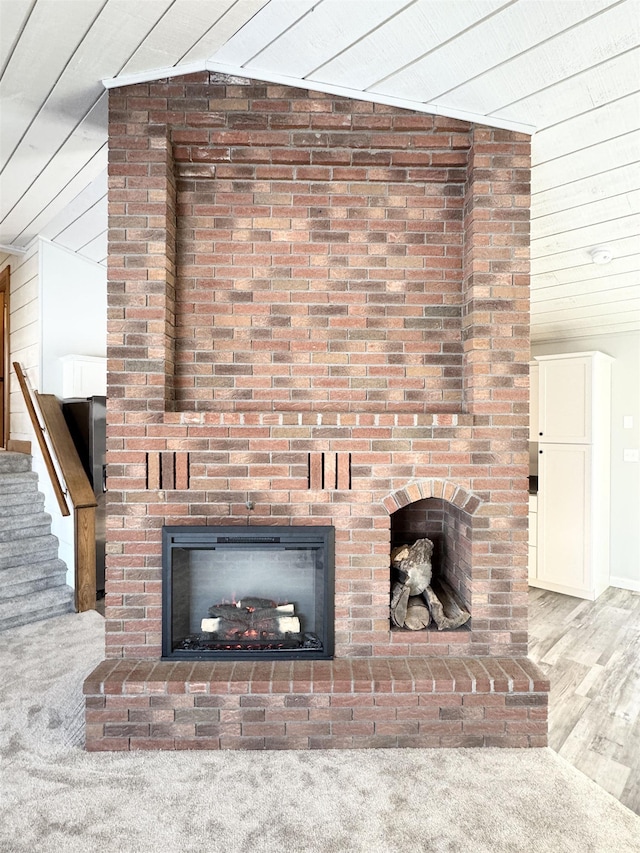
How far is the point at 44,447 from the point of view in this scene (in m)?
3.69

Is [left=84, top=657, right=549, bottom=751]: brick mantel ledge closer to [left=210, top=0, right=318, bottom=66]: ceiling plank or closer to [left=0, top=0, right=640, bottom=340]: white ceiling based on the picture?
[left=0, top=0, right=640, bottom=340]: white ceiling

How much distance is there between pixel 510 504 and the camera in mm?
2133

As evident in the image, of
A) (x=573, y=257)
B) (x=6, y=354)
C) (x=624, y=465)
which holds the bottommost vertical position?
(x=624, y=465)

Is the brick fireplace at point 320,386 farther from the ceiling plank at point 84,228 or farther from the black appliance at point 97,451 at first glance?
the black appliance at point 97,451

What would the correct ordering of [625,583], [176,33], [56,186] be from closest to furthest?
[176,33] < [56,186] < [625,583]

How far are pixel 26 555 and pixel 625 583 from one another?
509cm

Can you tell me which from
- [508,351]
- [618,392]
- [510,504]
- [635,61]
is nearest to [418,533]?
[510,504]

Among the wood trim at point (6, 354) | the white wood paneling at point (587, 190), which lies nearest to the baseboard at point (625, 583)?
the white wood paneling at point (587, 190)

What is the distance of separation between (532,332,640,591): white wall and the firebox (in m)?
3.63

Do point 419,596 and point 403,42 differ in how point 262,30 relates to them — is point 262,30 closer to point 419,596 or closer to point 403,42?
point 403,42

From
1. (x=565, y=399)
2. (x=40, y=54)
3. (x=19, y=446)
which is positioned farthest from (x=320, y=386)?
(x=19, y=446)

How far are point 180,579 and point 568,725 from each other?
1.97 m

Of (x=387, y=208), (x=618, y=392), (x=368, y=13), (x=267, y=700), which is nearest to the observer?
(x=368, y=13)

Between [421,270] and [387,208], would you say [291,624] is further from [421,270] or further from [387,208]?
[387,208]
